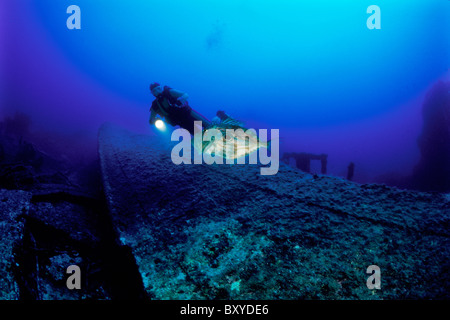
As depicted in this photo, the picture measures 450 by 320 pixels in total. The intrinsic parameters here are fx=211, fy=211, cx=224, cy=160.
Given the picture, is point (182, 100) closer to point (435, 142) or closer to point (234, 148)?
point (234, 148)

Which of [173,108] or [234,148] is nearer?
[234,148]

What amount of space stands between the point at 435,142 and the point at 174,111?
19179 mm

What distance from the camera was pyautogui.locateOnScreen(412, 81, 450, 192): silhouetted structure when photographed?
14.0 metres

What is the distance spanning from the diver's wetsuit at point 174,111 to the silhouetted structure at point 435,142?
55.5 ft

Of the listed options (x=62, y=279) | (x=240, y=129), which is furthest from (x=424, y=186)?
(x=62, y=279)

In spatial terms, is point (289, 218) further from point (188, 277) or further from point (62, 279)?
point (62, 279)

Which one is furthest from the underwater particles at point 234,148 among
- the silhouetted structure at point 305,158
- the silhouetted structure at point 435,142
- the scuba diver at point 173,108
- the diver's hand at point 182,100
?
the silhouetted structure at point 435,142

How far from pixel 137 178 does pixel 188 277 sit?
2.10 meters

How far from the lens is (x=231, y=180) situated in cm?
278

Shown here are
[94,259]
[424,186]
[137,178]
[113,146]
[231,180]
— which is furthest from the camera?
[424,186]

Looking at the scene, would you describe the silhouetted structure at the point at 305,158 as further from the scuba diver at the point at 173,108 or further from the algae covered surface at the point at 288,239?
the algae covered surface at the point at 288,239

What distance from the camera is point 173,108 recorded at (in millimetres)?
4516

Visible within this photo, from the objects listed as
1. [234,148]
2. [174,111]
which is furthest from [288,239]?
[174,111]
